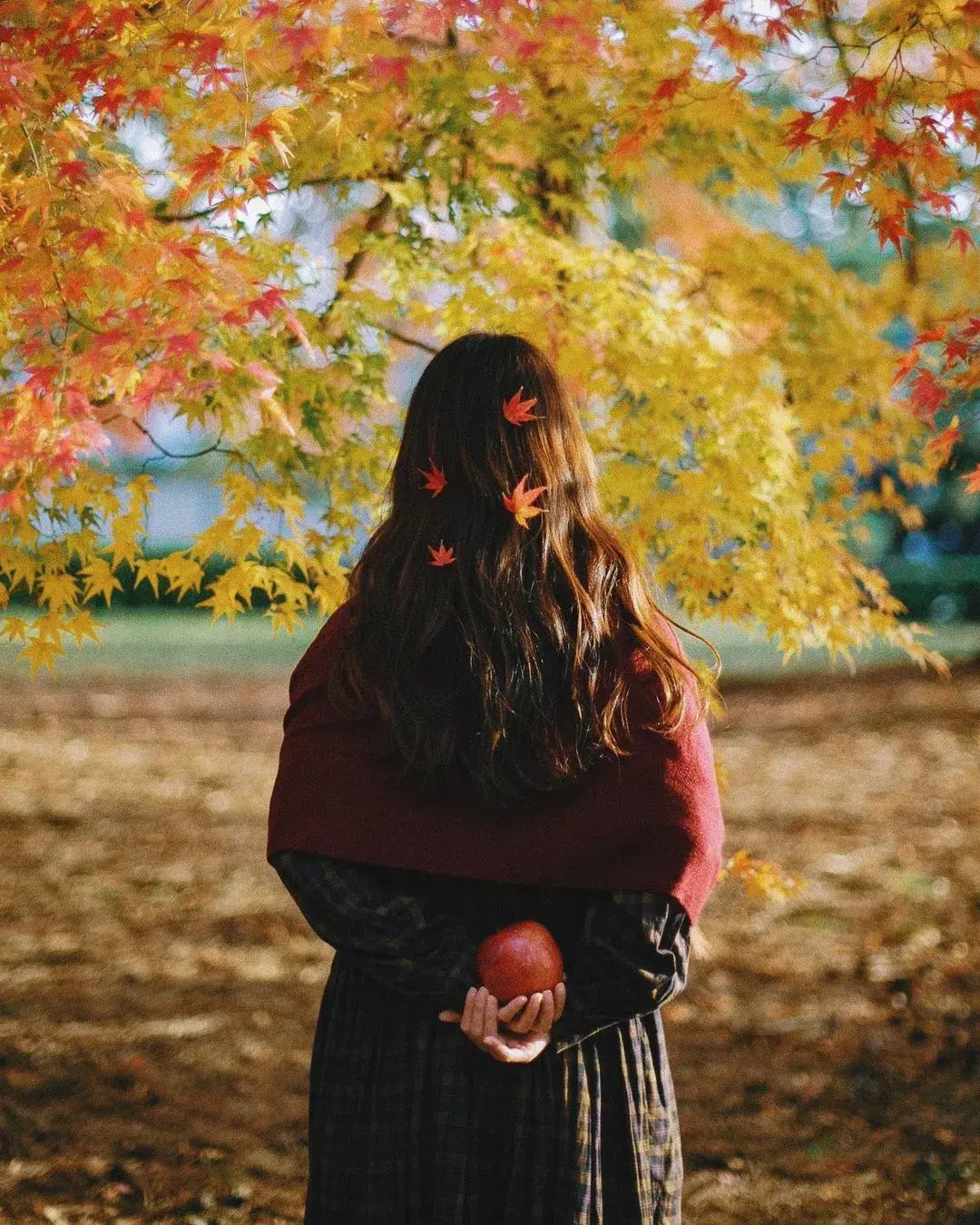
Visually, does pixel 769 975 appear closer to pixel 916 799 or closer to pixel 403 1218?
pixel 916 799

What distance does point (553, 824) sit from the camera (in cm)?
185

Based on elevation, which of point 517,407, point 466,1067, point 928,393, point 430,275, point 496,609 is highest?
point 430,275

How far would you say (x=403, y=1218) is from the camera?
192cm

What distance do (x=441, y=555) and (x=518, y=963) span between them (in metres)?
0.62

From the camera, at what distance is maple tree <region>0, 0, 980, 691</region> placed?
242 centimetres

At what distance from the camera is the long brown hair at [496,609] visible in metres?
1.82

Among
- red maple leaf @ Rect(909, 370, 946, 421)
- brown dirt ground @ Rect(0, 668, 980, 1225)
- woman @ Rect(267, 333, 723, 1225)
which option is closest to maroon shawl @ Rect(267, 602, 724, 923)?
woman @ Rect(267, 333, 723, 1225)

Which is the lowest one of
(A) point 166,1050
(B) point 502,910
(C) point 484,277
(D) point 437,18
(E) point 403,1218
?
(A) point 166,1050

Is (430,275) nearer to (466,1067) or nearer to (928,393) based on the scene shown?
(928,393)

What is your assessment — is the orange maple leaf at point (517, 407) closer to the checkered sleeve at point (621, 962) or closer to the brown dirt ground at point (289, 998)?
the checkered sleeve at point (621, 962)

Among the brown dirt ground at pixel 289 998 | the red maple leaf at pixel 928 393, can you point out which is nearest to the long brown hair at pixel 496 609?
the red maple leaf at pixel 928 393

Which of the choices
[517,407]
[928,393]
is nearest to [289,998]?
[928,393]

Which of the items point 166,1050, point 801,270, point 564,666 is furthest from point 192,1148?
point 801,270

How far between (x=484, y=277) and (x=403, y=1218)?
217 centimetres
